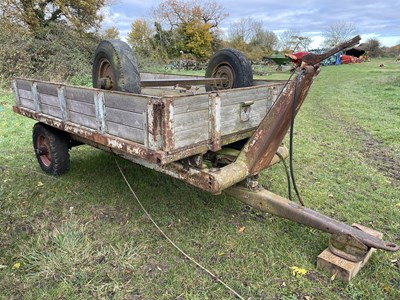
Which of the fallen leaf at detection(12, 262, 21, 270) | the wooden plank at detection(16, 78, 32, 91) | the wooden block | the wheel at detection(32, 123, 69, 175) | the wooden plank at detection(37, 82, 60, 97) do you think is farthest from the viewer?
the wheel at detection(32, 123, 69, 175)

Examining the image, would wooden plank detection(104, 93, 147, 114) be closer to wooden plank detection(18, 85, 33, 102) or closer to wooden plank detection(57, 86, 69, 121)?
wooden plank detection(57, 86, 69, 121)

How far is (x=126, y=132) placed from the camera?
2.83 metres

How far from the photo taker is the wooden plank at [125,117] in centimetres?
264

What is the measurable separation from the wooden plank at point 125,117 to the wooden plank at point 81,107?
0.96ft

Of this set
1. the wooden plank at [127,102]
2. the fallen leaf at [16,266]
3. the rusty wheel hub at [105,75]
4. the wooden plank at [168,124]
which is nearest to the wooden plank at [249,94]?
the wooden plank at [168,124]

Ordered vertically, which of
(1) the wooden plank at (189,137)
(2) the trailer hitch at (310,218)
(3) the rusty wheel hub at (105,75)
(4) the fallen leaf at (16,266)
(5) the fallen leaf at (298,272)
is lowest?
(5) the fallen leaf at (298,272)

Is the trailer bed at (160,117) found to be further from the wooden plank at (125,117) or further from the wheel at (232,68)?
the wheel at (232,68)

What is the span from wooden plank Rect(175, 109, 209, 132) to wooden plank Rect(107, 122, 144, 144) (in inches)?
12.7

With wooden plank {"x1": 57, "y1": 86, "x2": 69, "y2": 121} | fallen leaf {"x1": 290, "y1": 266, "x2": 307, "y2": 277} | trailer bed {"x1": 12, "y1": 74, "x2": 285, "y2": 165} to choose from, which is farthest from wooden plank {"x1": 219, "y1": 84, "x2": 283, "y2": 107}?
wooden plank {"x1": 57, "y1": 86, "x2": 69, "y2": 121}

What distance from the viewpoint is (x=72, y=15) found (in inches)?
565

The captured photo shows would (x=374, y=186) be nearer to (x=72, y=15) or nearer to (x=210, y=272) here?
(x=210, y=272)

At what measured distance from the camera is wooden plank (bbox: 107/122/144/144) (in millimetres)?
2687

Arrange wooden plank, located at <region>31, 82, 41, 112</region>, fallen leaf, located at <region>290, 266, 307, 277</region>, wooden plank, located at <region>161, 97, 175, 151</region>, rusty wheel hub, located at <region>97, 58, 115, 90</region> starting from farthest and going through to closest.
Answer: wooden plank, located at <region>31, 82, 41, 112</region>
rusty wheel hub, located at <region>97, 58, 115, 90</region>
fallen leaf, located at <region>290, 266, 307, 277</region>
wooden plank, located at <region>161, 97, 175, 151</region>

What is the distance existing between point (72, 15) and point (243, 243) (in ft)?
47.1
